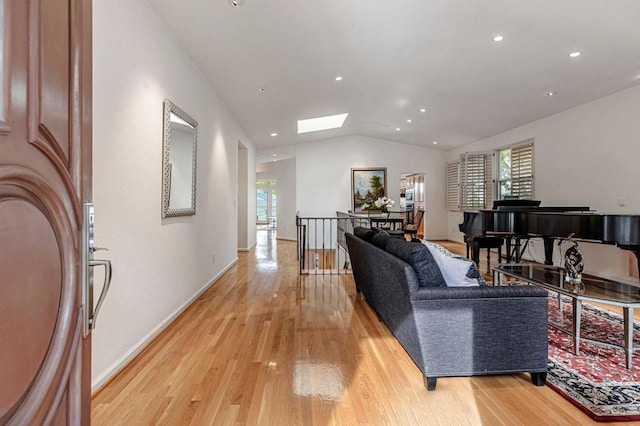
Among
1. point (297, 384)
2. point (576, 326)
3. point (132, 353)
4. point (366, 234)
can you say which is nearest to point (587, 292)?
point (576, 326)

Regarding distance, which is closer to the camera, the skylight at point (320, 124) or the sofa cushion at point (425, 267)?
the sofa cushion at point (425, 267)

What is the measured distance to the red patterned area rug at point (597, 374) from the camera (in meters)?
1.85

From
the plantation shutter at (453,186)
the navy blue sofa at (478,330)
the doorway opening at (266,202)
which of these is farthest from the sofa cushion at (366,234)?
the doorway opening at (266,202)

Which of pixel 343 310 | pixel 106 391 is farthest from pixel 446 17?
pixel 106 391

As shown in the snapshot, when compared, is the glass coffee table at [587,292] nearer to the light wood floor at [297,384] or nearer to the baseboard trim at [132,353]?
the light wood floor at [297,384]

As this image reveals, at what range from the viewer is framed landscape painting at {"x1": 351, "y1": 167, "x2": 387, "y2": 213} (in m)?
9.07

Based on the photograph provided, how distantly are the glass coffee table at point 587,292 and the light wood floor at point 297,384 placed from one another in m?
0.70

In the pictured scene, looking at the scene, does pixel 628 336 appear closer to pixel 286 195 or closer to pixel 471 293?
pixel 471 293

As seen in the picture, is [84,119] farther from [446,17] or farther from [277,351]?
[446,17]

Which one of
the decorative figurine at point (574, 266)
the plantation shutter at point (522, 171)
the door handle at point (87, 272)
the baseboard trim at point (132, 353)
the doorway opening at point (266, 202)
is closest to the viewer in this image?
the door handle at point (87, 272)

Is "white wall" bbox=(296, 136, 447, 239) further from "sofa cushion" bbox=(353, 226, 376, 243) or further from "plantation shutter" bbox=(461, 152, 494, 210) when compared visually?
"sofa cushion" bbox=(353, 226, 376, 243)

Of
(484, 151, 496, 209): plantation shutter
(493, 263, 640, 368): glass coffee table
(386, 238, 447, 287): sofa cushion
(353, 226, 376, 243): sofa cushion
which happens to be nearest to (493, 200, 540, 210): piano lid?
(493, 263, 640, 368): glass coffee table

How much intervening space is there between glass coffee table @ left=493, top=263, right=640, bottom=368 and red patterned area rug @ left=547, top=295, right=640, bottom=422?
0.09 metres

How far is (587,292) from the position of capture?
8.20ft
